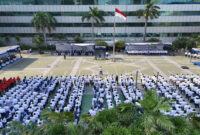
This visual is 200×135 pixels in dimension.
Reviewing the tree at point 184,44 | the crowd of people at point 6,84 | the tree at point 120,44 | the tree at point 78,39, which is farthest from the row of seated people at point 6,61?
the tree at point 184,44

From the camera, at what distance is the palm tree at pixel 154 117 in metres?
7.11

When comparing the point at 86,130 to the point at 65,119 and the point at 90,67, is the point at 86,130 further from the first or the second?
the point at 90,67

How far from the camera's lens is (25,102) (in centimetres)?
1470

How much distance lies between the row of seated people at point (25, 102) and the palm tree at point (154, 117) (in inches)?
296

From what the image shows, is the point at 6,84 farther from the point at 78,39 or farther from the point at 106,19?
the point at 106,19

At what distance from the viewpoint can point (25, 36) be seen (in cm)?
4238

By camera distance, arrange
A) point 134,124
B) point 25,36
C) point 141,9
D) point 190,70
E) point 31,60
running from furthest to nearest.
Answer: point 25,36 → point 141,9 → point 31,60 → point 190,70 → point 134,124

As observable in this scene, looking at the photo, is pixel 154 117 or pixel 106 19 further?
pixel 106 19

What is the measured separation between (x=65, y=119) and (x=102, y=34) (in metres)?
35.9

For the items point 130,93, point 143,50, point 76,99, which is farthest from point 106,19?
point 76,99

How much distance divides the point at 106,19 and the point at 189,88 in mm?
28455

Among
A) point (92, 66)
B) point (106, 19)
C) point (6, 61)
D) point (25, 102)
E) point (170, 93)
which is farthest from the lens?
point (106, 19)

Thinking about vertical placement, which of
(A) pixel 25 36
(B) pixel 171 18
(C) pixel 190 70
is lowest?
(C) pixel 190 70

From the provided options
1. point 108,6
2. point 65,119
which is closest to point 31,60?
point 108,6
